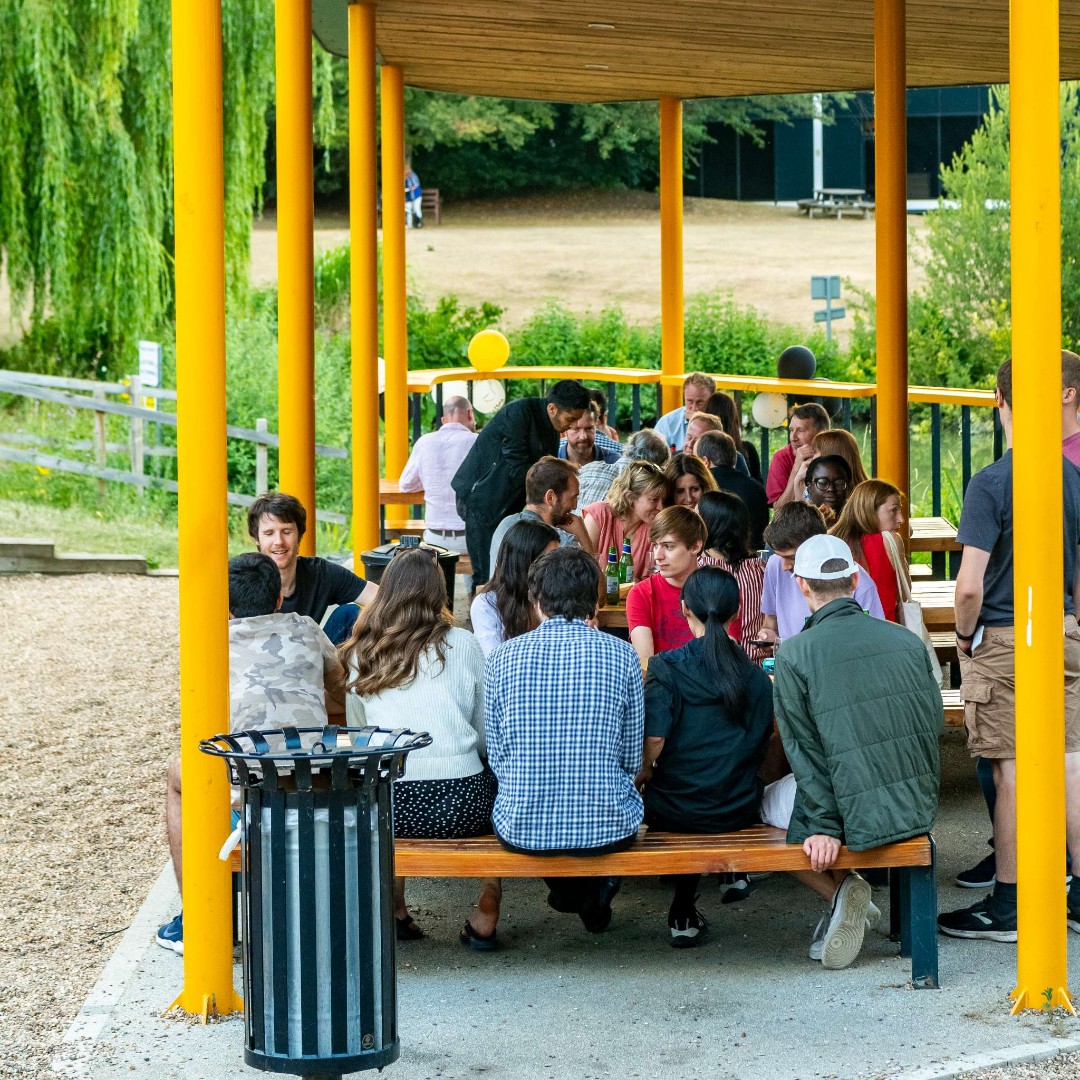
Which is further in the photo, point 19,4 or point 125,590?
point 19,4

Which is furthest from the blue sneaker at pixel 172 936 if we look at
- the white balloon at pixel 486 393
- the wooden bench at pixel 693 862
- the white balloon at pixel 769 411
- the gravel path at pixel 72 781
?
the white balloon at pixel 486 393

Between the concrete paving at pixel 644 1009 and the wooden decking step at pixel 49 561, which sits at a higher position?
the wooden decking step at pixel 49 561

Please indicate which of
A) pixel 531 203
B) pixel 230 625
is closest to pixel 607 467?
pixel 230 625

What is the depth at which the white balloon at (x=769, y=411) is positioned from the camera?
10.5 meters

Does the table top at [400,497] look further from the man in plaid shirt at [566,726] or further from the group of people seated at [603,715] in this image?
the man in plaid shirt at [566,726]

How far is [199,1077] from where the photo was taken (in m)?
3.75

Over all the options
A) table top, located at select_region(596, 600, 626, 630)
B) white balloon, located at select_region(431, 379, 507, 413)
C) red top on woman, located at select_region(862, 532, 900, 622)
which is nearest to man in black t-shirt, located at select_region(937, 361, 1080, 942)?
red top on woman, located at select_region(862, 532, 900, 622)

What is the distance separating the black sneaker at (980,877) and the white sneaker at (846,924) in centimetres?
73

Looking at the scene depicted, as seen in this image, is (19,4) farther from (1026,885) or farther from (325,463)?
(1026,885)

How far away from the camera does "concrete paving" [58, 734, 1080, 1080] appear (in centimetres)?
379

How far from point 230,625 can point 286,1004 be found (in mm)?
1356

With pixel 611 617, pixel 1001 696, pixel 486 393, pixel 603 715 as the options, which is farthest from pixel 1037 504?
pixel 486 393

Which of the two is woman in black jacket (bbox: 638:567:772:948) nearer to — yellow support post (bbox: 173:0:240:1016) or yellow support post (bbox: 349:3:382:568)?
yellow support post (bbox: 173:0:240:1016)

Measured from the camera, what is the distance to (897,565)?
5.48 metres
